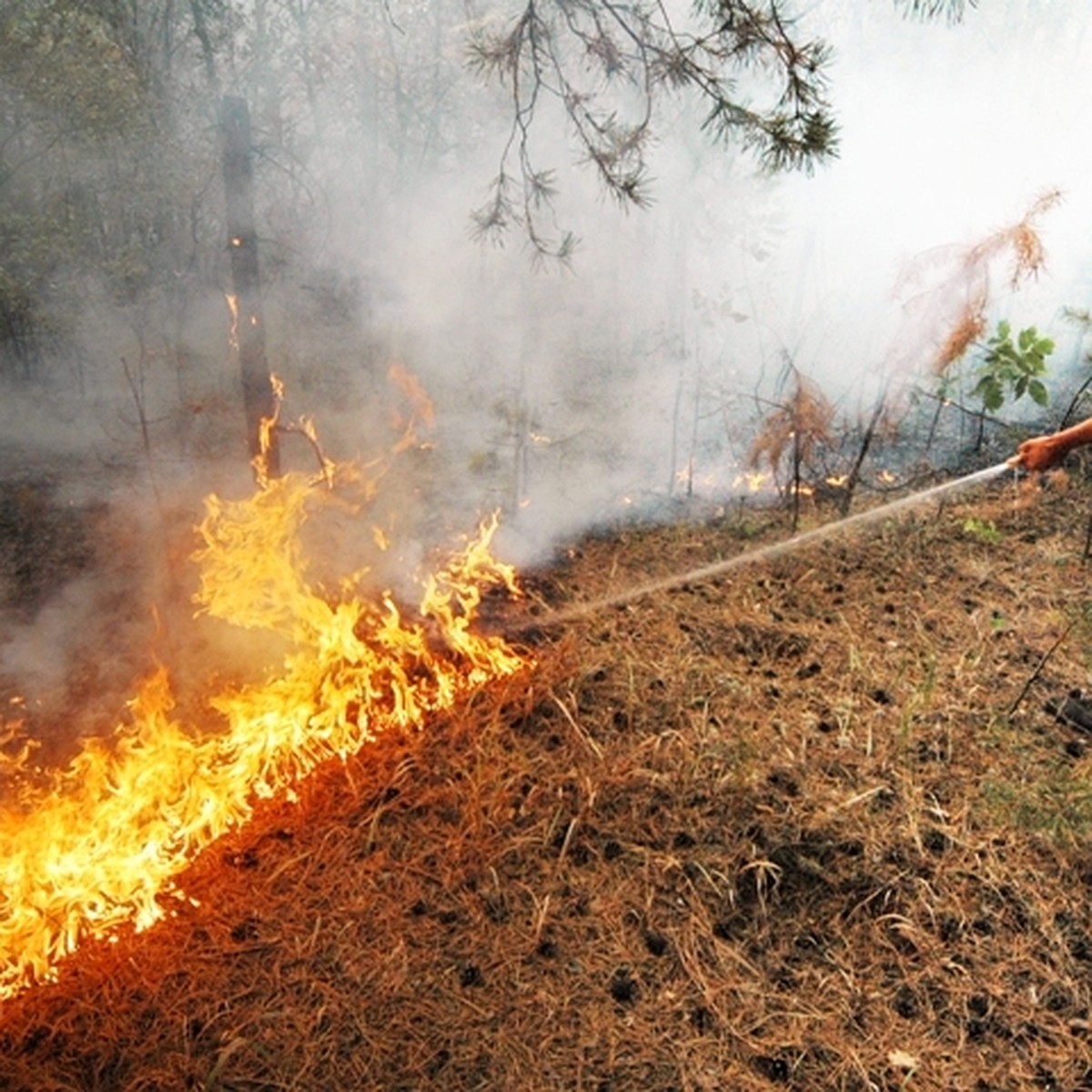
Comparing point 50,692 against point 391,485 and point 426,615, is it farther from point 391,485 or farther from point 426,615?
point 391,485

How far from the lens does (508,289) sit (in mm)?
13375

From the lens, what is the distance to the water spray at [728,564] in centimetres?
467

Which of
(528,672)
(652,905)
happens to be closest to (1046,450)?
(528,672)

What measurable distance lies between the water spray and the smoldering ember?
0.05m

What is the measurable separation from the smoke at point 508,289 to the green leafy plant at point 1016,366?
3.69ft

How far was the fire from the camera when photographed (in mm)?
2738

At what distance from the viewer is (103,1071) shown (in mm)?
2248

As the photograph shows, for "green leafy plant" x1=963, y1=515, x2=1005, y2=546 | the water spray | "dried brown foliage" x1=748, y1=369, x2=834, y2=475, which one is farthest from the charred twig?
"dried brown foliage" x1=748, y1=369, x2=834, y2=475

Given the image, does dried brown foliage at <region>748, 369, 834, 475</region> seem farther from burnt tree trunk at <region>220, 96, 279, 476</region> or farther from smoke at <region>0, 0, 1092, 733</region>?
burnt tree trunk at <region>220, 96, 279, 476</region>

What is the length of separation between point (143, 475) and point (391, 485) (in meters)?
2.61

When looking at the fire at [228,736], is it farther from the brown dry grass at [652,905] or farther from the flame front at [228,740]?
the brown dry grass at [652,905]

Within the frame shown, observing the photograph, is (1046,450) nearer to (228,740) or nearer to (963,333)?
(963,333)

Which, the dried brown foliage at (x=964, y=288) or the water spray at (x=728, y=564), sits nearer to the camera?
the water spray at (x=728, y=564)

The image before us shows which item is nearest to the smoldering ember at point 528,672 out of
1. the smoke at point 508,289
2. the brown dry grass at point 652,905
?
the brown dry grass at point 652,905
